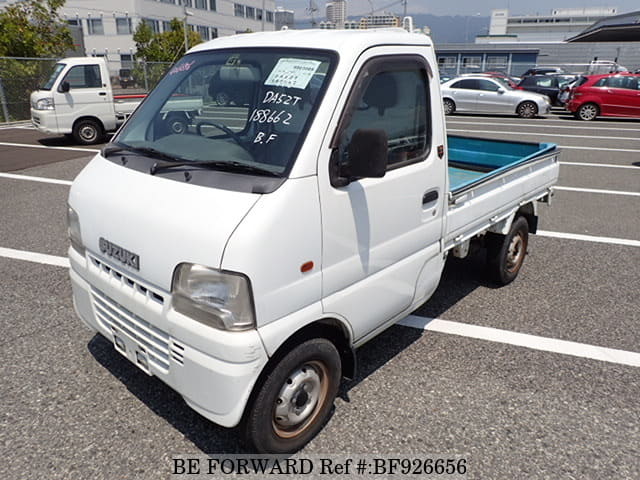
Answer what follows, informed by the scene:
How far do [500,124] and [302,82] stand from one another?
596 inches

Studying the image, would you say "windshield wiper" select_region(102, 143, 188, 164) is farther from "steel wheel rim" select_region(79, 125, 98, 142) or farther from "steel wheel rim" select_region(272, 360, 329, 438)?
"steel wheel rim" select_region(79, 125, 98, 142)

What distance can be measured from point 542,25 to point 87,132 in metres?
104

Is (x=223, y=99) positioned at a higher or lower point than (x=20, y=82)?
lower

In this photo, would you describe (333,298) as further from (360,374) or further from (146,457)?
(146,457)

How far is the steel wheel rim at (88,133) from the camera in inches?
457

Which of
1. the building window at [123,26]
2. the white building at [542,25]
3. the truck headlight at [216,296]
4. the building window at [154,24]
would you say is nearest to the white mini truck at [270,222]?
the truck headlight at [216,296]

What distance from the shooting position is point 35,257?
16.3 feet

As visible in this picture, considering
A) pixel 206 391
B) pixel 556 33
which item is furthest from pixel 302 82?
pixel 556 33

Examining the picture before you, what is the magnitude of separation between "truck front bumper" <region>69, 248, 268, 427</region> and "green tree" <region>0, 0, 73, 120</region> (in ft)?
52.5

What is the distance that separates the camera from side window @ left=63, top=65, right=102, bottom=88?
36.7ft

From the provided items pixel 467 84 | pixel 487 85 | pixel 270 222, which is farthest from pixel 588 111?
pixel 270 222

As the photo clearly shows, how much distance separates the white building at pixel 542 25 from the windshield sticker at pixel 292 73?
84.6m

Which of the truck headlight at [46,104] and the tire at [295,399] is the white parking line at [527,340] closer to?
the tire at [295,399]

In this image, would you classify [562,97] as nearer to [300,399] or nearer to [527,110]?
[527,110]
